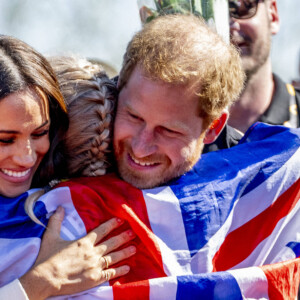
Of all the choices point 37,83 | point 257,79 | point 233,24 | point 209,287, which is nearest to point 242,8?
point 233,24

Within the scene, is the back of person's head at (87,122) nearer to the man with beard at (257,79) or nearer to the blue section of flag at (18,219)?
the blue section of flag at (18,219)

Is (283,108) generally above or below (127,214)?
below

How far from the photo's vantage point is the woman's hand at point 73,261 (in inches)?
77.2

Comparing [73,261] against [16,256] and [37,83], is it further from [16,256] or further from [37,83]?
[37,83]

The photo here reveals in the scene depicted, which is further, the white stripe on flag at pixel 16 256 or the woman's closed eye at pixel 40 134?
the woman's closed eye at pixel 40 134

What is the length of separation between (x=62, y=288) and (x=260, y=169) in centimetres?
95

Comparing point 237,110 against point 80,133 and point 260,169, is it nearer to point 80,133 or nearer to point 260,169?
point 260,169

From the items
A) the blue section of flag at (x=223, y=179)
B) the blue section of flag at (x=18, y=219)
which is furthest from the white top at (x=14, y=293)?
the blue section of flag at (x=223, y=179)

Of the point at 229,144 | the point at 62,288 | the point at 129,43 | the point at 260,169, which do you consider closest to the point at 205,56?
the point at 129,43

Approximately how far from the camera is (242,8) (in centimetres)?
359

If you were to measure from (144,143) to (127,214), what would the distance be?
0.93ft

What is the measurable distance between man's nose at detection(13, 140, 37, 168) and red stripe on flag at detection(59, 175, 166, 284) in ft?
0.52

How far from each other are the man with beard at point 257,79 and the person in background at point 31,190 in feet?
5.30

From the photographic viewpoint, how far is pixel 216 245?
2.21m
